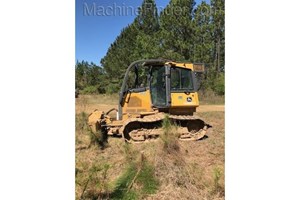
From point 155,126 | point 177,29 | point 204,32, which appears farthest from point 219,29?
point 155,126

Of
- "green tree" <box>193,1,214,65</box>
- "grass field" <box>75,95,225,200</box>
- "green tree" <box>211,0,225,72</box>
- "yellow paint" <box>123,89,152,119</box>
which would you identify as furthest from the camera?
"yellow paint" <box>123,89,152,119</box>

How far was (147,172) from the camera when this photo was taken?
2.30 metres

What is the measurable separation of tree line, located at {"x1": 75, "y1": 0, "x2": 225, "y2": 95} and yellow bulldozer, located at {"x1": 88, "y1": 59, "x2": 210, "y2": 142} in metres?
0.15

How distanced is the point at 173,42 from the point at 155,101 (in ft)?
2.89

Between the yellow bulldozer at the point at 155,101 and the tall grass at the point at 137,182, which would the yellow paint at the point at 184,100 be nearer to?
the yellow bulldozer at the point at 155,101

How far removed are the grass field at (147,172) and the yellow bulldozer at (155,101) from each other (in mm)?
1269

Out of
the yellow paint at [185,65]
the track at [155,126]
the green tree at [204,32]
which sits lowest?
the track at [155,126]

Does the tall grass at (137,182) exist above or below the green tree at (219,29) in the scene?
below

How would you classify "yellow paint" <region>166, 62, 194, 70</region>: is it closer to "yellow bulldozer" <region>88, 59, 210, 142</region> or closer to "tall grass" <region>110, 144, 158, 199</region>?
"yellow bulldozer" <region>88, 59, 210, 142</region>

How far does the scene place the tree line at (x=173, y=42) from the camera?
2592 millimetres

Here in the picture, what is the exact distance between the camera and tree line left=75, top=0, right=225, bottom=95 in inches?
102

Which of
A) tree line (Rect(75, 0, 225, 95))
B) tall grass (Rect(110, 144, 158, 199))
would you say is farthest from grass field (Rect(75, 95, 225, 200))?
tree line (Rect(75, 0, 225, 95))

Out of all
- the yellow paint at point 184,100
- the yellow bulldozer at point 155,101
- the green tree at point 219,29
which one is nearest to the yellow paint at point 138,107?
the yellow bulldozer at point 155,101
